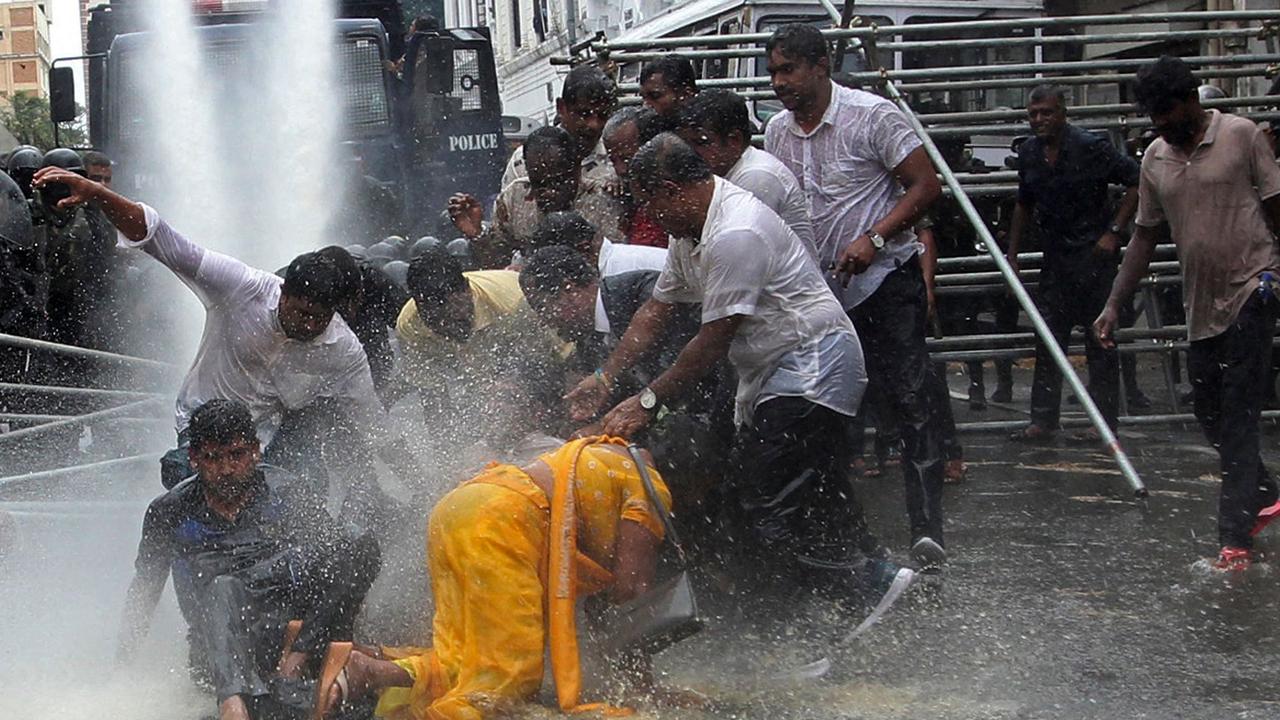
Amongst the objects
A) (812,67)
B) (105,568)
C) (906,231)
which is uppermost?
(812,67)

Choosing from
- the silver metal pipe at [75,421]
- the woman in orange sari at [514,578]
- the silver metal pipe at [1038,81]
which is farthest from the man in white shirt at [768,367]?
the silver metal pipe at [1038,81]

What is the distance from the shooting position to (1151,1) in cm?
1611

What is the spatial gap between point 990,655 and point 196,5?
8.09 meters

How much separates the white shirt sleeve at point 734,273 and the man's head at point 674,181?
13 cm

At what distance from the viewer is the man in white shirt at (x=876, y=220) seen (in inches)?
226

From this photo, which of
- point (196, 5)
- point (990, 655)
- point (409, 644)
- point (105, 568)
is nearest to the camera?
point (990, 655)

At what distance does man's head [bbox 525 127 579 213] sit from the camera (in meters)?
6.57

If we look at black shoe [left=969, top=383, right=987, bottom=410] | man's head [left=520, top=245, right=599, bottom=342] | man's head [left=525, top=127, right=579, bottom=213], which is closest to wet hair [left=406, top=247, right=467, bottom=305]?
man's head [left=520, top=245, right=599, bottom=342]

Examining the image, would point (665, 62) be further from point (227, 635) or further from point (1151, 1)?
point (1151, 1)

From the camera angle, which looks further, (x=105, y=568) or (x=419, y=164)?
(x=419, y=164)

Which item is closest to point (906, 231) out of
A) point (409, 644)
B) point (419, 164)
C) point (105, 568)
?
point (409, 644)

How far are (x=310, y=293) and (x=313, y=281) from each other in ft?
0.12

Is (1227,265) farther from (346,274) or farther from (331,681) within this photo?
(331,681)

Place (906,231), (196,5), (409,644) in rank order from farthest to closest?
(196,5), (906,231), (409,644)
